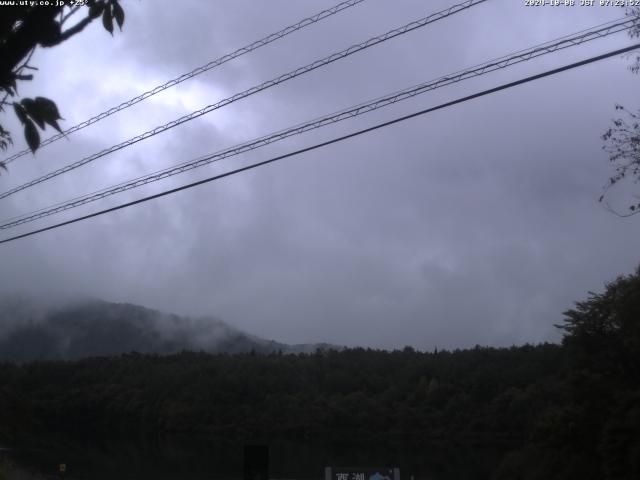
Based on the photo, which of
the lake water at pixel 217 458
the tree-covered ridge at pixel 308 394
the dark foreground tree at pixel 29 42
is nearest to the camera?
the dark foreground tree at pixel 29 42

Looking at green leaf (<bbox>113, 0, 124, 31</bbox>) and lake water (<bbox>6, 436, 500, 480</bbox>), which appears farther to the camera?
lake water (<bbox>6, 436, 500, 480</bbox>)

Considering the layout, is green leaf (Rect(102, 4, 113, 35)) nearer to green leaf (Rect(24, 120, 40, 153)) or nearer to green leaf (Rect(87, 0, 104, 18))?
green leaf (Rect(87, 0, 104, 18))

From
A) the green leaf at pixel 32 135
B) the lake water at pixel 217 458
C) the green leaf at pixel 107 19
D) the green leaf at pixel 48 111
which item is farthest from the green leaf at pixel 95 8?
the lake water at pixel 217 458

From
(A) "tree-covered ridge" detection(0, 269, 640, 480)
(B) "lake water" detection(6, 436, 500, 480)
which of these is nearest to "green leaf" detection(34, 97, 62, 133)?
(B) "lake water" detection(6, 436, 500, 480)

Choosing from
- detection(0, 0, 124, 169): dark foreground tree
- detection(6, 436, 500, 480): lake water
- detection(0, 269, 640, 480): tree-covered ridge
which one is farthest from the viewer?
detection(0, 269, 640, 480): tree-covered ridge

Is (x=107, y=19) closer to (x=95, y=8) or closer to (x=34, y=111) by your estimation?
(x=95, y=8)

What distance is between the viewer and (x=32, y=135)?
3.71m

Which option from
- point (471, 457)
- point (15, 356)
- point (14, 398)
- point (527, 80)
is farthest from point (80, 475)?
point (15, 356)

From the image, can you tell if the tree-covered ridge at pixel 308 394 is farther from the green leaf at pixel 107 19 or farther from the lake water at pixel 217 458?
the green leaf at pixel 107 19

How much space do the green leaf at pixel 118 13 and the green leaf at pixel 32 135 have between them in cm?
73

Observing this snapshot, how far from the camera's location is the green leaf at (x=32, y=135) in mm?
3699

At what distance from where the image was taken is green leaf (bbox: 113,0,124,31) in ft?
13.0

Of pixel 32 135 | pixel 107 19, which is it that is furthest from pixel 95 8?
pixel 32 135

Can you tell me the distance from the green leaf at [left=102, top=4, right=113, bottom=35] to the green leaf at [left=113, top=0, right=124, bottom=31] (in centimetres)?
3
